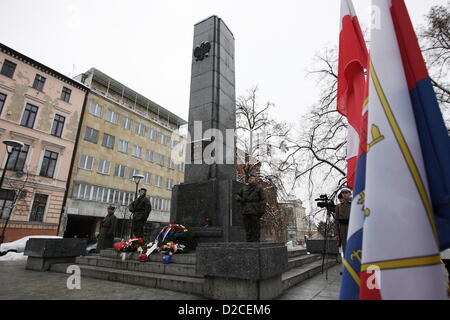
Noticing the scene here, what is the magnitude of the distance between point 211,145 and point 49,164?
2146 cm

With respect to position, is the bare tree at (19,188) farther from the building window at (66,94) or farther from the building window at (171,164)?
the building window at (171,164)

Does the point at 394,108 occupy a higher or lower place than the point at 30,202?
lower

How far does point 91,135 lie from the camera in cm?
2617

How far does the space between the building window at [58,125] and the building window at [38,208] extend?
6.11 m

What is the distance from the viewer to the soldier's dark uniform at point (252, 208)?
17.6 feet

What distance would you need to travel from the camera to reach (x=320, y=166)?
14.9 metres

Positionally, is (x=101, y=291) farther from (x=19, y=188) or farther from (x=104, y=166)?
(x=104, y=166)

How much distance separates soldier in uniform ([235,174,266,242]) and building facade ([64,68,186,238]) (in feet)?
60.1

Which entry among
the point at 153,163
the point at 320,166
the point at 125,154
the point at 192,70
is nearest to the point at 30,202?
the point at 125,154

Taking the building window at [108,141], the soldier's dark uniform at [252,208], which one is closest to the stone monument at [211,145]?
the soldier's dark uniform at [252,208]

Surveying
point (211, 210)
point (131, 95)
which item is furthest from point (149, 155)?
point (211, 210)

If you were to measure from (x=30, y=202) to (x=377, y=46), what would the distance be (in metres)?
25.6

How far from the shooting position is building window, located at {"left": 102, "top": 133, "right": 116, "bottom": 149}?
27406 millimetres

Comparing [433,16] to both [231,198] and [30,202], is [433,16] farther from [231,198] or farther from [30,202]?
[30,202]
